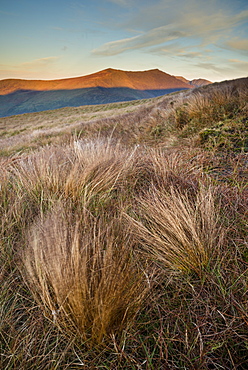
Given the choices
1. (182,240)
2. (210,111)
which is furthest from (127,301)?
(210,111)

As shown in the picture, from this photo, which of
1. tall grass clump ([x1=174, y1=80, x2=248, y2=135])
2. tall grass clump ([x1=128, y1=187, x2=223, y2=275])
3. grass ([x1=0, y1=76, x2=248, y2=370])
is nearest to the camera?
grass ([x1=0, y1=76, x2=248, y2=370])

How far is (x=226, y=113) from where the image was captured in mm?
4023

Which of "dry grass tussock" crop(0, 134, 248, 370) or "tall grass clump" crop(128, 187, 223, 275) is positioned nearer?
"dry grass tussock" crop(0, 134, 248, 370)

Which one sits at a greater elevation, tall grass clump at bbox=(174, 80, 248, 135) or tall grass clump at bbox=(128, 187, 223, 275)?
tall grass clump at bbox=(174, 80, 248, 135)

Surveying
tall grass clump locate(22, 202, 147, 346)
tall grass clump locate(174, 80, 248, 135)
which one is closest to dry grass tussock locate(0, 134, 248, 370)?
tall grass clump locate(22, 202, 147, 346)

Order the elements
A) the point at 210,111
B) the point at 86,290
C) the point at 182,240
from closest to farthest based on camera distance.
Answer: the point at 86,290 → the point at 182,240 → the point at 210,111

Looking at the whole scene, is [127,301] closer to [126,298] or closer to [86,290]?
[126,298]

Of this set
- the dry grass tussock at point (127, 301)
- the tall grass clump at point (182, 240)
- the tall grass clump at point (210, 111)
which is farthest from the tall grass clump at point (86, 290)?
the tall grass clump at point (210, 111)

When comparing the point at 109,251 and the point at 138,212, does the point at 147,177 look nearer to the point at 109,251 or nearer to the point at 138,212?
the point at 138,212

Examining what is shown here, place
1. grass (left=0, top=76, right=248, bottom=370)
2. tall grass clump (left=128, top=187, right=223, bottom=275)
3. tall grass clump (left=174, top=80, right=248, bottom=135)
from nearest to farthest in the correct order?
grass (left=0, top=76, right=248, bottom=370) < tall grass clump (left=128, top=187, right=223, bottom=275) < tall grass clump (left=174, top=80, right=248, bottom=135)

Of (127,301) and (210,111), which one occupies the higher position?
(210,111)

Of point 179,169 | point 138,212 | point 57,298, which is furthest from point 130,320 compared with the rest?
point 179,169

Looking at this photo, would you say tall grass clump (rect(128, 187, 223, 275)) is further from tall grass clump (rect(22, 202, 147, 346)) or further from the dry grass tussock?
tall grass clump (rect(22, 202, 147, 346))

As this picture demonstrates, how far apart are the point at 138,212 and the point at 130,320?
747 millimetres
